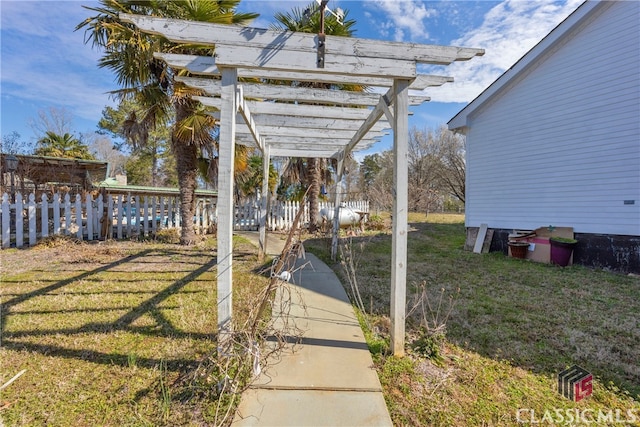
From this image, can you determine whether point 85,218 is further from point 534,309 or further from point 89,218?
point 534,309

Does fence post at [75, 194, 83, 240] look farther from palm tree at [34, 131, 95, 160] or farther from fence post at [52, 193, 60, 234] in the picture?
palm tree at [34, 131, 95, 160]

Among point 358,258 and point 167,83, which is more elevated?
point 167,83

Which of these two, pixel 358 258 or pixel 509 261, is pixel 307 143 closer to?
pixel 358 258

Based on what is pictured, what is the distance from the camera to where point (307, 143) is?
18.7 feet

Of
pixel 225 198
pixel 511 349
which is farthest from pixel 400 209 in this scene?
pixel 511 349

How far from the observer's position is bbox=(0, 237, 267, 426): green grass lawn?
5.92 feet

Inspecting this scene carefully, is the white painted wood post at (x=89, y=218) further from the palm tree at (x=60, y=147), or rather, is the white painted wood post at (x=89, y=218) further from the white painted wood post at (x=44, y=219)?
the palm tree at (x=60, y=147)

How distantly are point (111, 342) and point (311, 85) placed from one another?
27.2ft

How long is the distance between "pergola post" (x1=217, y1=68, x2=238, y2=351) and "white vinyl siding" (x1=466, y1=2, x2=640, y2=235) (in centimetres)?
756

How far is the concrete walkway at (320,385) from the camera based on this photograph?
1739mm

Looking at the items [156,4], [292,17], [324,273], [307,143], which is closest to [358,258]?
[324,273]

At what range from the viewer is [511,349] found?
2.67 meters

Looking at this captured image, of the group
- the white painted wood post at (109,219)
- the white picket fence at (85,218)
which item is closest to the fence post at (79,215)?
the white picket fence at (85,218)

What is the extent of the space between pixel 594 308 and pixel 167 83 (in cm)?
894
